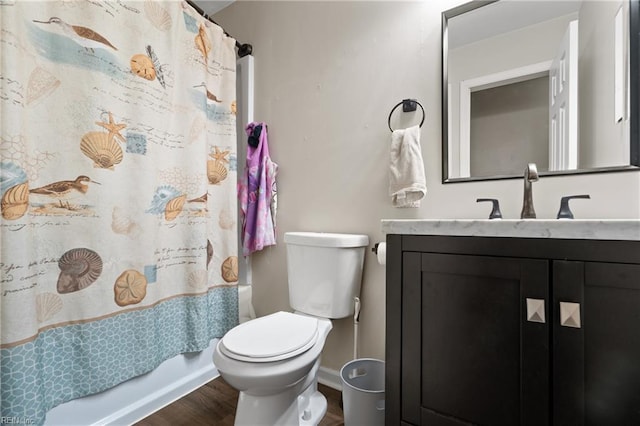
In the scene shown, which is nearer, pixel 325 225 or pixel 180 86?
pixel 180 86

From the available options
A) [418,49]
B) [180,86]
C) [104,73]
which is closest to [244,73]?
[180,86]

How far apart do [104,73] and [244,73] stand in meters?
0.91

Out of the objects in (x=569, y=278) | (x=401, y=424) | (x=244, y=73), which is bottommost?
(x=401, y=424)

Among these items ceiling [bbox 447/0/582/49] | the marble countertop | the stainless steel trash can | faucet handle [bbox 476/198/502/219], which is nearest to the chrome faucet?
faucet handle [bbox 476/198/502/219]

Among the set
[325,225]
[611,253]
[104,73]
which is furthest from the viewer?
[325,225]

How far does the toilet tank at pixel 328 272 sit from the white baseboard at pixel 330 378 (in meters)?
0.41

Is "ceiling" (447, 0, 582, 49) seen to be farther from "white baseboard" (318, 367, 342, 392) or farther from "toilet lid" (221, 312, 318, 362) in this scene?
"white baseboard" (318, 367, 342, 392)

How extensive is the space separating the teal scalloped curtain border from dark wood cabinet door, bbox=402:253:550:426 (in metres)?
1.12

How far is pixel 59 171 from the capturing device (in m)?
1.08

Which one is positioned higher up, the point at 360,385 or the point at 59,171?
the point at 59,171

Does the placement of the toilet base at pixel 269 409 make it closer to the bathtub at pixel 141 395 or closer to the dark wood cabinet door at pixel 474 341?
the dark wood cabinet door at pixel 474 341

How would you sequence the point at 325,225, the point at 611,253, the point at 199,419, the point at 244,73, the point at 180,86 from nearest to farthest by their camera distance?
the point at 611,253 < the point at 199,419 < the point at 180,86 < the point at 325,225 < the point at 244,73

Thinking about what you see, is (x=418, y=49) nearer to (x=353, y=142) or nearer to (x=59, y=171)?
(x=353, y=142)

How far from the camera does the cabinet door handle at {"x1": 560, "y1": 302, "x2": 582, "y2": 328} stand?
0.68 metres
